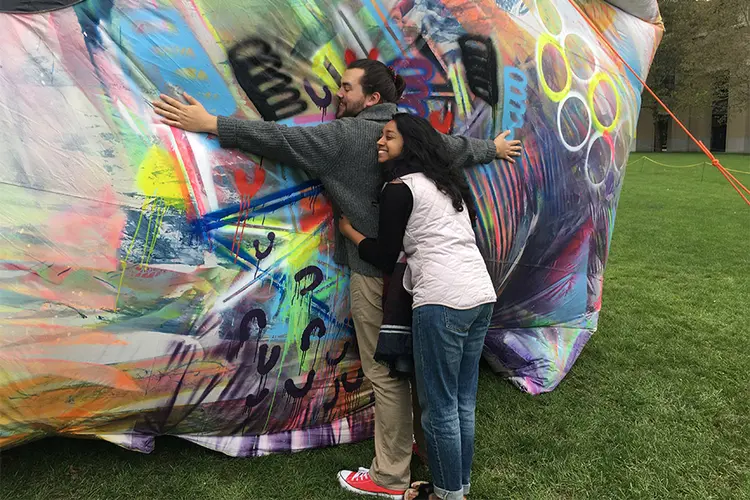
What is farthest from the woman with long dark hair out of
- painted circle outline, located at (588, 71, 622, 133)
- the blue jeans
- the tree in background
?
the tree in background

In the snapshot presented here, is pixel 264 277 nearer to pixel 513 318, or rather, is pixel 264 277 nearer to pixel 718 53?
pixel 513 318

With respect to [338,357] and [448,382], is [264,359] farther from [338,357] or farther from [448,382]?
[448,382]

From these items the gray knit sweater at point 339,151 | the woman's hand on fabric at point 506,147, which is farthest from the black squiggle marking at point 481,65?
the gray knit sweater at point 339,151

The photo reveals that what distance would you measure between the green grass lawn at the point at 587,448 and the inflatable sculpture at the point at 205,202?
200 mm

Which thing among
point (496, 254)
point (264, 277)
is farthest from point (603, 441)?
point (264, 277)

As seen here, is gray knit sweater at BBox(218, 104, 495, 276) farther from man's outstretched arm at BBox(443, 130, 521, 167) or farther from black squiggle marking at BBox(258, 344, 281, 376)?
black squiggle marking at BBox(258, 344, 281, 376)

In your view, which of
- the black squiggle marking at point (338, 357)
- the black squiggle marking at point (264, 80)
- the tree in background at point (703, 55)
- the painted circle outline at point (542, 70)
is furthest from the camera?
the tree in background at point (703, 55)

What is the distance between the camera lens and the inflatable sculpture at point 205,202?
7.22ft

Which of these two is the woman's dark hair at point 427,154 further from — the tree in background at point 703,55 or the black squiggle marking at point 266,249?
the tree in background at point 703,55

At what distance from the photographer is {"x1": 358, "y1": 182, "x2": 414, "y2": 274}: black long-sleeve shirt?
2246mm

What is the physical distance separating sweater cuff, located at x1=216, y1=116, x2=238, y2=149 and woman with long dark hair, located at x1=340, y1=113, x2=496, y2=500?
0.58 metres

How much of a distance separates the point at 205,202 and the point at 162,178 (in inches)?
7.4

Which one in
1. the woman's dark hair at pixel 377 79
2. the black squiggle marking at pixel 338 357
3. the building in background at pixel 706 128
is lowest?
the building in background at pixel 706 128

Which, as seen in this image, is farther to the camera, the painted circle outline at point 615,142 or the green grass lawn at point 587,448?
the painted circle outline at point 615,142
